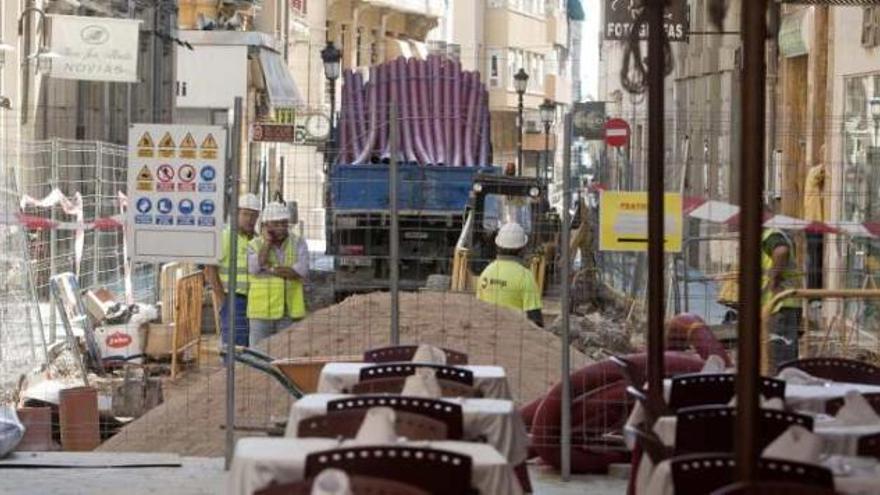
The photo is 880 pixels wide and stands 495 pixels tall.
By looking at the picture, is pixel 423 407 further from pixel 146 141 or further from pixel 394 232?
pixel 394 232

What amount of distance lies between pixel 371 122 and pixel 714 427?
71.4ft

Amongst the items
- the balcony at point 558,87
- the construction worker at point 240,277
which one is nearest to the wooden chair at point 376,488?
the construction worker at point 240,277

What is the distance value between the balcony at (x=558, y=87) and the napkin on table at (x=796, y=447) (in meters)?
84.1

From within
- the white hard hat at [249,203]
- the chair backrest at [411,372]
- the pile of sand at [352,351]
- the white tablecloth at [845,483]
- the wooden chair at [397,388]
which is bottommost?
the pile of sand at [352,351]

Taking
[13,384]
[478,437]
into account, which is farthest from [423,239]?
[478,437]

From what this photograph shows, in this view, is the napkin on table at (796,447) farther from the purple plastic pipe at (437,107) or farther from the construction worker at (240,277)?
the purple plastic pipe at (437,107)

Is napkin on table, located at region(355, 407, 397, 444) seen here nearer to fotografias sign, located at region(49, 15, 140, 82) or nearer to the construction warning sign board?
the construction warning sign board

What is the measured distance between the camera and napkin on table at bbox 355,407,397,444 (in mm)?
8367

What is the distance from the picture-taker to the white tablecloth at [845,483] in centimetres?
798

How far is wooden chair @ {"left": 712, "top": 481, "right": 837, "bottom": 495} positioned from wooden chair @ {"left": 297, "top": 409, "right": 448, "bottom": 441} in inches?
87.7

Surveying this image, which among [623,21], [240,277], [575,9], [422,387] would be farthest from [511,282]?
[575,9]

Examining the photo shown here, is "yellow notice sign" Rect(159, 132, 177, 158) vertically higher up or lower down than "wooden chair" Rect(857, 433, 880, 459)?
higher up

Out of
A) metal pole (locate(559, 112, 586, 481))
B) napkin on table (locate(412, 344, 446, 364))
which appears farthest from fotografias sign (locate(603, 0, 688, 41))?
napkin on table (locate(412, 344, 446, 364))

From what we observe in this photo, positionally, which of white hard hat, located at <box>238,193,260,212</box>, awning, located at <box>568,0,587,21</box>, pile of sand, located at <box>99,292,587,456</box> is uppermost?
awning, located at <box>568,0,587,21</box>
